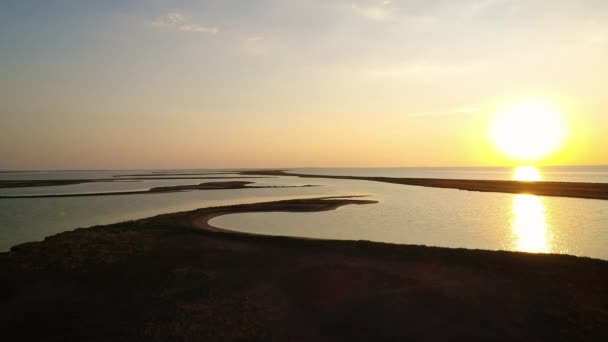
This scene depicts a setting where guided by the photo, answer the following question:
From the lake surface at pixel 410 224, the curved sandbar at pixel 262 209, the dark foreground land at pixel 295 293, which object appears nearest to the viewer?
the dark foreground land at pixel 295 293

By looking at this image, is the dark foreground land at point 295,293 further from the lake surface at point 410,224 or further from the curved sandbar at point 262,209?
the curved sandbar at point 262,209

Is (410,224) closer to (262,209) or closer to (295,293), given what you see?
(262,209)

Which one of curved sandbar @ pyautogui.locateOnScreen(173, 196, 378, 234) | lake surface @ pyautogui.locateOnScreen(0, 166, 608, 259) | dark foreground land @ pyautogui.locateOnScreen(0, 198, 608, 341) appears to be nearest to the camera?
dark foreground land @ pyautogui.locateOnScreen(0, 198, 608, 341)

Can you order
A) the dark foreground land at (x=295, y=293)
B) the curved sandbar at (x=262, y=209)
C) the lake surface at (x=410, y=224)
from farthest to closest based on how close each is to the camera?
the curved sandbar at (x=262, y=209) → the lake surface at (x=410, y=224) → the dark foreground land at (x=295, y=293)

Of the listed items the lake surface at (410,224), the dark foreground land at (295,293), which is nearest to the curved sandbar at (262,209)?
the lake surface at (410,224)

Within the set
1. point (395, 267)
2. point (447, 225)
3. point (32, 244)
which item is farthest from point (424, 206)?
point (32, 244)

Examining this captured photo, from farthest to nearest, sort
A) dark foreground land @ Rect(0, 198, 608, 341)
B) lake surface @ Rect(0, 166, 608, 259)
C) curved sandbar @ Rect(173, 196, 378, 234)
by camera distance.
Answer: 1. curved sandbar @ Rect(173, 196, 378, 234)
2. lake surface @ Rect(0, 166, 608, 259)
3. dark foreground land @ Rect(0, 198, 608, 341)

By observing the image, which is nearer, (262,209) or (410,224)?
(410,224)

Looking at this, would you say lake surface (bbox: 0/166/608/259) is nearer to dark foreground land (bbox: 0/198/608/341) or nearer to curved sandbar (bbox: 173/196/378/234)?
curved sandbar (bbox: 173/196/378/234)

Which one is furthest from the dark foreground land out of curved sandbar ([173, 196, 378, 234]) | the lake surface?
curved sandbar ([173, 196, 378, 234])

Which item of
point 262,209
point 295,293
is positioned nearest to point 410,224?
point 262,209
